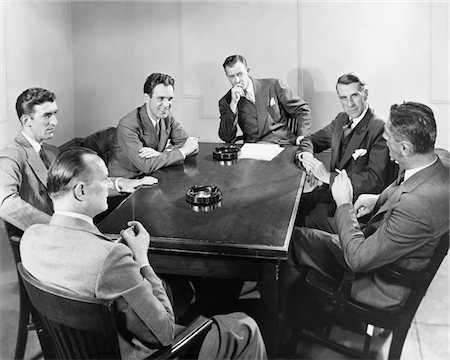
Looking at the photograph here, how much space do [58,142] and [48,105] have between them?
7.36ft

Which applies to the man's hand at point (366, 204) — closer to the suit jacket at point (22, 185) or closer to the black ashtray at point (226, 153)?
the black ashtray at point (226, 153)

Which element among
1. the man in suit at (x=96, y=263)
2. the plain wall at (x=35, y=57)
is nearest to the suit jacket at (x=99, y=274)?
the man in suit at (x=96, y=263)

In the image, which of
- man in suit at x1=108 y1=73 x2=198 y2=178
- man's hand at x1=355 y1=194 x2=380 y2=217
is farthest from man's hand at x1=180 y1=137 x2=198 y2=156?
man's hand at x1=355 y1=194 x2=380 y2=217

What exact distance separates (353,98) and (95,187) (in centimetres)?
165

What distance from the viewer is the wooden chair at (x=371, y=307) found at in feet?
5.80

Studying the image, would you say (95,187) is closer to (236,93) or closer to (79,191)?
(79,191)

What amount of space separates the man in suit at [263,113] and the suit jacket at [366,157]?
577 mm

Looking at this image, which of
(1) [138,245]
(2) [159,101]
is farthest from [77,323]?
(2) [159,101]

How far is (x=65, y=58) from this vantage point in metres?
4.52

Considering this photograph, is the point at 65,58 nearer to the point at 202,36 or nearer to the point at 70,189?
the point at 202,36

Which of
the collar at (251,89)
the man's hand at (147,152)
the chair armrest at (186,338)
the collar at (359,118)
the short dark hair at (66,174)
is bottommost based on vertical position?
the chair armrest at (186,338)

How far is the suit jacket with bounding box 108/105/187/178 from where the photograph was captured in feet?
8.96

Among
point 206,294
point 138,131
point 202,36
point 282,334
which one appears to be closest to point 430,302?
point 282,334

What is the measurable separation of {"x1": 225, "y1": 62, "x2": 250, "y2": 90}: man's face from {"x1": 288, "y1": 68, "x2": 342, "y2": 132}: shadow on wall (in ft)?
3.17
